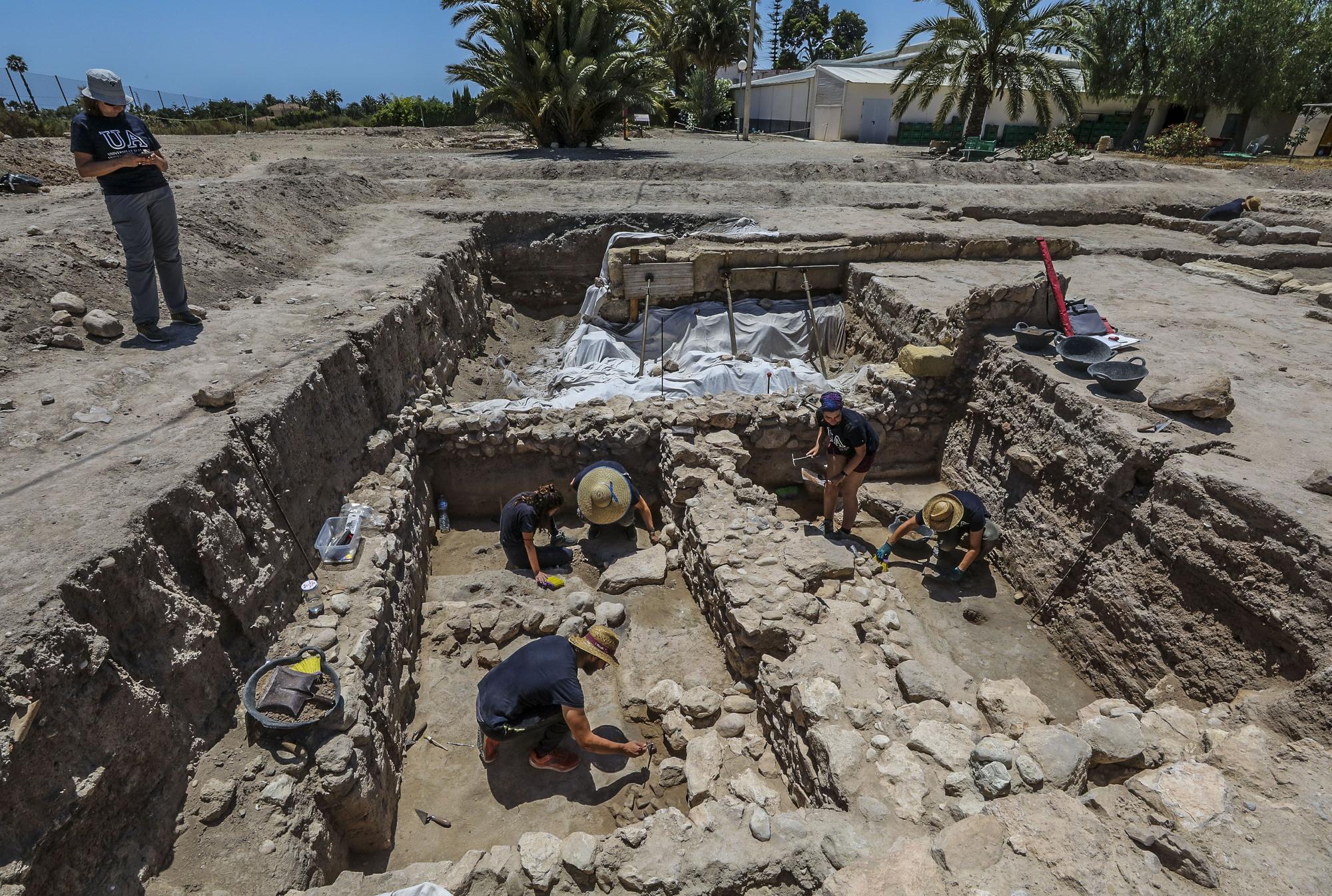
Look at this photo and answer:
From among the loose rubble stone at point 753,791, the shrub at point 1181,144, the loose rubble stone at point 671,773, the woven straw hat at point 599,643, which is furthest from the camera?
the shrub at point 1181,144

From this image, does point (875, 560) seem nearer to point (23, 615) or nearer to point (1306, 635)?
point (1306, 635)

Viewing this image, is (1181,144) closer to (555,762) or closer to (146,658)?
(555,762)

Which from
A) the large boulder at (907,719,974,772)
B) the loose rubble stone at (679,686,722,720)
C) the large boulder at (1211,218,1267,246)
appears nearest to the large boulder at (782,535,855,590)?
the loose rubble stone at (679,686,722,720)

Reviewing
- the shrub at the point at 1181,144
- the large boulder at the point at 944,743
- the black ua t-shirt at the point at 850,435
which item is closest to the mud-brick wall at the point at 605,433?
the black ua t-shirt at the point at 850,435

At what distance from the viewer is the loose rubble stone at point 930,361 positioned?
7230 mm

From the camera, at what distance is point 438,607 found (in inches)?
209

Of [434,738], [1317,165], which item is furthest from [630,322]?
[1317,165]

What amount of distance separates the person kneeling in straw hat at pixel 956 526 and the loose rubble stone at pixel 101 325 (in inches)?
277

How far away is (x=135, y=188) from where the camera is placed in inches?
195

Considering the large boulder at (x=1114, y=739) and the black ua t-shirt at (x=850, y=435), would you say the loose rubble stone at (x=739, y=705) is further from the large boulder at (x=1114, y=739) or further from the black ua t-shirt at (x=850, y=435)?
the black ua t-shirt at (x=850, y=435)

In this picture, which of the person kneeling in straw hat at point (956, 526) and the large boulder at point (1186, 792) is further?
the person kneeling in straw hat at point (956, 526)

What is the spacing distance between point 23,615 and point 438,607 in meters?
2.96

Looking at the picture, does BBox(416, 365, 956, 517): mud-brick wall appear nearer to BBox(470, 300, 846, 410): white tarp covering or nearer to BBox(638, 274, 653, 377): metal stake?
BBox(470, 300, 846, 410): white tarp covering

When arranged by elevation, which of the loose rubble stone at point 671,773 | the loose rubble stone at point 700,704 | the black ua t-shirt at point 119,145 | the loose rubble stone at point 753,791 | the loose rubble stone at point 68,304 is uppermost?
the black ua t-shirt at point 119,145
